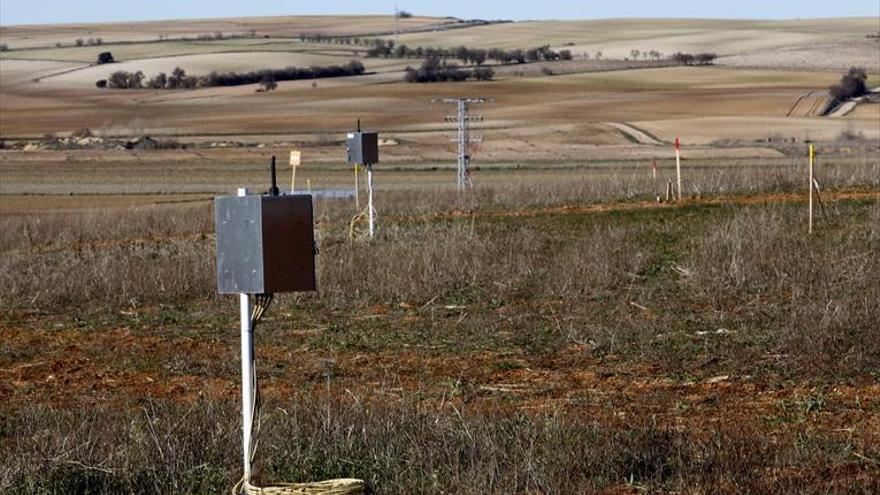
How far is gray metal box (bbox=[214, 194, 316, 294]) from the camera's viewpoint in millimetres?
7305

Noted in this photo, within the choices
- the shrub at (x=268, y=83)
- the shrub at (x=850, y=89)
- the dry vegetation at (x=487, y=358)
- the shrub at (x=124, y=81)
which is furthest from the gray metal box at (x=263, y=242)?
the shrub at (x=124, y=81)

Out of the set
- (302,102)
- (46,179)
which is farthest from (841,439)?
(302,102)

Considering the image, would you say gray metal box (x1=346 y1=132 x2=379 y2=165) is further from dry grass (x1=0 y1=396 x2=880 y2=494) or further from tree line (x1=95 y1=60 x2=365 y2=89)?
tree line (x1=95 y1=60 x2=365 y2=89)

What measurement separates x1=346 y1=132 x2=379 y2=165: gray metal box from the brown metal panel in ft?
55.7

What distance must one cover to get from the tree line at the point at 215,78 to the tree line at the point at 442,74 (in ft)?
22.3

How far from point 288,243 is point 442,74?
103 meters

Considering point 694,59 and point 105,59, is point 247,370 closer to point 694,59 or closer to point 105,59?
point 694,59

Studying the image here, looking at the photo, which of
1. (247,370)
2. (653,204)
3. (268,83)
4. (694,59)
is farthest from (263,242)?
(694,59)

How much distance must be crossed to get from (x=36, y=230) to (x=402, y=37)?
13335cm

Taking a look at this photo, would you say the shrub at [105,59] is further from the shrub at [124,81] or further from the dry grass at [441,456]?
the dry grass at [441,456]

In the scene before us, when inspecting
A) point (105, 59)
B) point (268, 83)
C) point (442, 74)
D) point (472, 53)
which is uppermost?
point (105, 59)

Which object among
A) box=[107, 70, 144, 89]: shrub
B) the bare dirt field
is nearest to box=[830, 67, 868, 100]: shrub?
the bare dirt field

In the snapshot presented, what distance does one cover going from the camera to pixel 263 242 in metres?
7.30

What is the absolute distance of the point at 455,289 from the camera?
60.1 feet
